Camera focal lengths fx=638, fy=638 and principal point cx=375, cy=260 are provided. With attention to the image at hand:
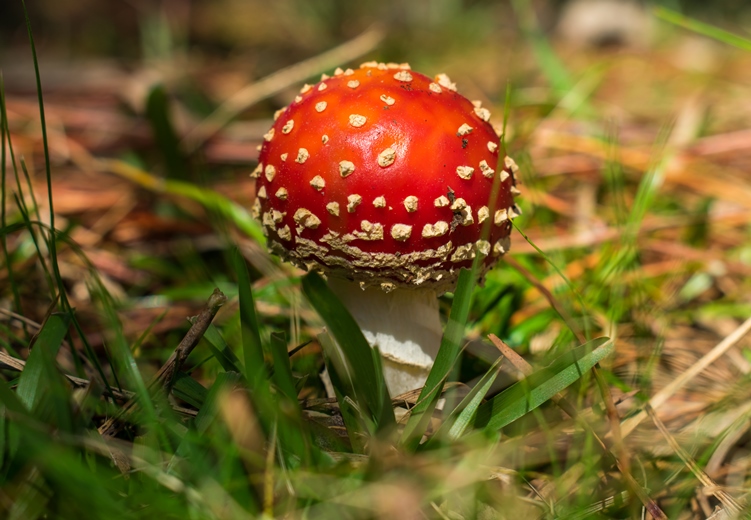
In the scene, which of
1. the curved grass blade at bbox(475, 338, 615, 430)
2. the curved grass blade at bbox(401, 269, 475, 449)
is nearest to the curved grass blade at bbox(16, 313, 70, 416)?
the curved grass blade at bbox(401, 269, 475, 449)

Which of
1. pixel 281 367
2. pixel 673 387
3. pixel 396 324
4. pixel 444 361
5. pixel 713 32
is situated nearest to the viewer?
pixel 281 367

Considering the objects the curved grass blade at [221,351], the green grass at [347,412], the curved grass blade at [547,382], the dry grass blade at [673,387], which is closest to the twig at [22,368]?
the green grass at [347,412]

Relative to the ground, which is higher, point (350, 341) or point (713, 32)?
point (713, 32)

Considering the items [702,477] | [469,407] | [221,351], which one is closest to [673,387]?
[702,477]

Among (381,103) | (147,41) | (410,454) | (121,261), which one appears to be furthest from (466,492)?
(147,41)

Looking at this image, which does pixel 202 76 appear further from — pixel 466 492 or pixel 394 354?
pixel 466 492

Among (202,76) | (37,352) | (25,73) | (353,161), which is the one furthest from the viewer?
(202,76)

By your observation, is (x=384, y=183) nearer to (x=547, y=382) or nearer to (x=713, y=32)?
(x=547, y=382)
